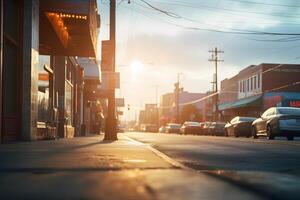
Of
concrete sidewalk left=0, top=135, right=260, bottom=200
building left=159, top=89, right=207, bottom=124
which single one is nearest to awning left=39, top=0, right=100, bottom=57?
concrete sidewalk left=0, top=135, right=260, bottom=200

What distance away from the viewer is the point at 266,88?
64.3 m

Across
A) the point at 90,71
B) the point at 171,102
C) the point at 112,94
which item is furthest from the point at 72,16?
the point at 171,102

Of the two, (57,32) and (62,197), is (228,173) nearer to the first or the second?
(62,197)

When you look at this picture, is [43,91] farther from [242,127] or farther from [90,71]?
[90,71]

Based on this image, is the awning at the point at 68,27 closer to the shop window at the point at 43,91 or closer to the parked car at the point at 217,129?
the shop window at the point at 43,91

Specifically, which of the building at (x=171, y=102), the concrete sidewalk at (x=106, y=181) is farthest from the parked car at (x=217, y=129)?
the building at (x=171, y=102)

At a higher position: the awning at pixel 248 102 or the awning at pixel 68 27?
Answer: the awning at pixel 68 27

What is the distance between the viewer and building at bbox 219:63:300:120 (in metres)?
61.0

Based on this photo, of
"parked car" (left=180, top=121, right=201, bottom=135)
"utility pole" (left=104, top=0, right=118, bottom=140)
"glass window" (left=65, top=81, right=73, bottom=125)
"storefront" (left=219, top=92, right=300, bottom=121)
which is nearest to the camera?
"utility pole" (left=104, top=0, right=118, bottom=140)

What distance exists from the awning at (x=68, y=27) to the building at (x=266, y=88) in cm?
3780

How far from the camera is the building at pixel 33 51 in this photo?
1642 centimetres

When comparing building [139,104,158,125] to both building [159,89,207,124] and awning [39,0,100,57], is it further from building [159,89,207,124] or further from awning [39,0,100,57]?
awning [39,0,100,57]

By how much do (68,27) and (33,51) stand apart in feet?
15.9

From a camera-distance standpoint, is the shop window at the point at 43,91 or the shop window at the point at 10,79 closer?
the shop window at the point at 10,79
